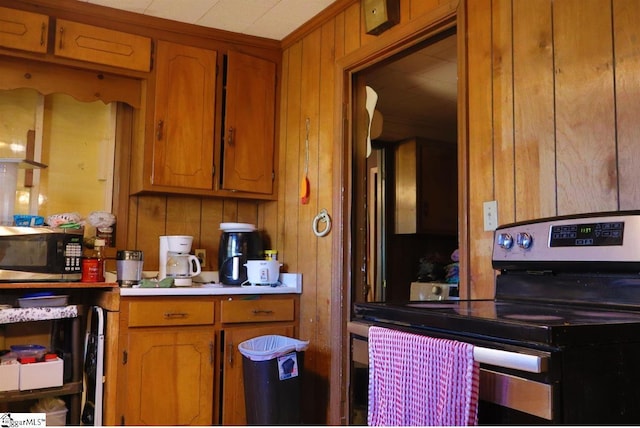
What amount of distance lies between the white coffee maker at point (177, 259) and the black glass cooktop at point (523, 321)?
1.75 m

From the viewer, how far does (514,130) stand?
5.85 feet

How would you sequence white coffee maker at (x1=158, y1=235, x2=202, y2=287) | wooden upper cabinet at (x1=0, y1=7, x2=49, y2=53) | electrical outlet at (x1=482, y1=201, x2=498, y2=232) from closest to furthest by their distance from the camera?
electrical outlet at (x1=482, y1=201, x2=498, y2=232)
wooden upper cabinet at (x1=0, y1=7, x2=49, y2=53)
white coffee maker at (x1=158, y1=235, x2=202, y2=287)

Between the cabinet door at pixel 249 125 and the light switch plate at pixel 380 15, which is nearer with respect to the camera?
the light switch plate at pixel 380 15

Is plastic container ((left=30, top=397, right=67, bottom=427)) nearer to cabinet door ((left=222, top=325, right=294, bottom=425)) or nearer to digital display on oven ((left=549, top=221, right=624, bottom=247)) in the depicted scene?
cabinet door ((left=222, top=325, right=294, bottom=425))

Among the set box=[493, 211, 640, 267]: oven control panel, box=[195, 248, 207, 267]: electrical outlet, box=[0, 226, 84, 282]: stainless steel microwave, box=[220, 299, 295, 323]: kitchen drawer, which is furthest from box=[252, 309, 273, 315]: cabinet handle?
box=[493, 211, 640, 267]: oven control panel

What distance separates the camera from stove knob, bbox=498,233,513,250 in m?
1.56

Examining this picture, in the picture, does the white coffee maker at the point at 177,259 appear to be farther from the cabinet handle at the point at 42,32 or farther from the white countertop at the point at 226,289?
the cabinet handle at the point at 42,32

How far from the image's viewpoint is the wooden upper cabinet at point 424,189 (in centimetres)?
454

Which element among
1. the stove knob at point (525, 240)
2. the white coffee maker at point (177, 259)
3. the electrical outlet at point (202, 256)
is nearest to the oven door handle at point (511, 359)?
the stove knob at point (525, 240)

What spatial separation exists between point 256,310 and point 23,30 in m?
1.80

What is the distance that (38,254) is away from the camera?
254cm

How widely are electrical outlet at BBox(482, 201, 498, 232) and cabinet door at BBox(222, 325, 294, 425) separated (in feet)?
4.71

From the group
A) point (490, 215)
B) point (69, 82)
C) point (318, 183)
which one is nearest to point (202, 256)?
point (318, 183)

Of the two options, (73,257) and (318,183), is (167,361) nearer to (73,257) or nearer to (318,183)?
(73,257)
